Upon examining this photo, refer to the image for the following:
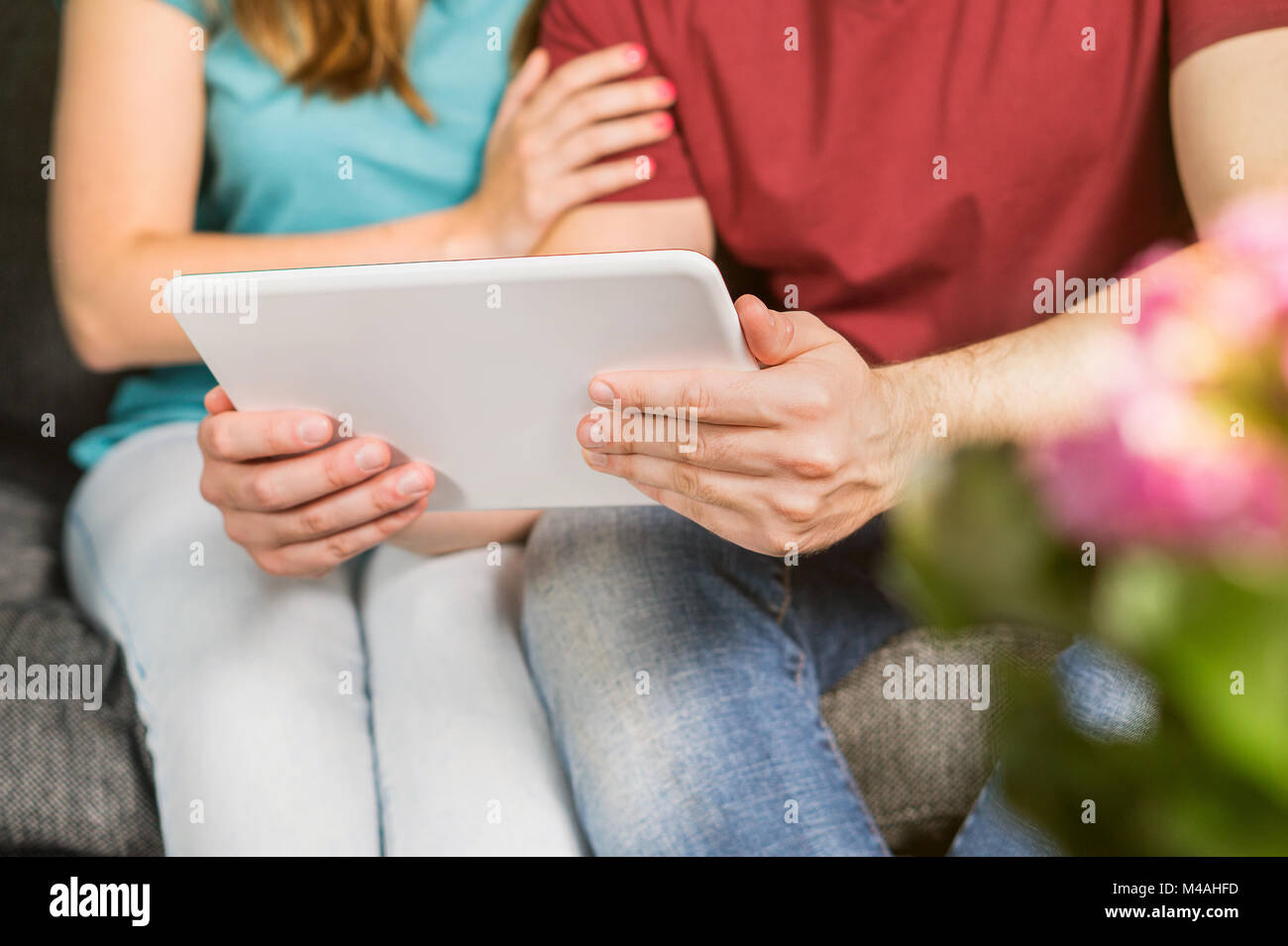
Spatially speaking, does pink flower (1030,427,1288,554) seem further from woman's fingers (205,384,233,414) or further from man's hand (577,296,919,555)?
woman's fingers (205,384,233,414)

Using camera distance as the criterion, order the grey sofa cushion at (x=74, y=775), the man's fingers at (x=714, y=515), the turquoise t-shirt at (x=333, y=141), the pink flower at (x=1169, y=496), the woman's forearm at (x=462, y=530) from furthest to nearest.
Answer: the turquoise t-shirt at (x=333, y=141), the woman's forearm at (x=462, y=530), the grey sofa cushion at (x=74, y=775), the man's fingers at (x=714, y=515), the pink flower at (x=1169, y=496)

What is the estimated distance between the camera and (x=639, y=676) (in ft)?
2.57

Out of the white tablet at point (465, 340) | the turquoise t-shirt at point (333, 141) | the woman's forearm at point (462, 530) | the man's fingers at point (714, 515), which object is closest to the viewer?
the white tablet at point (465, 340)

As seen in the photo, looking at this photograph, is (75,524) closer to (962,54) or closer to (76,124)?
(76,124)

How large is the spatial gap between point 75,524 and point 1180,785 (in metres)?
1.06

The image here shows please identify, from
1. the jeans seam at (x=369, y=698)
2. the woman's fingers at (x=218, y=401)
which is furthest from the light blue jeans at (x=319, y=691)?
the woman's fingers at (x=218, y=401)

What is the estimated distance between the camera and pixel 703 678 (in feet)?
2.56

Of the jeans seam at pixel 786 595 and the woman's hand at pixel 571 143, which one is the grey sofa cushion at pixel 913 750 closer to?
the jeans seam at pixel 786 595

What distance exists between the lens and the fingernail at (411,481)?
720 mm

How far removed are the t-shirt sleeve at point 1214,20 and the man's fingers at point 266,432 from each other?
75 cm

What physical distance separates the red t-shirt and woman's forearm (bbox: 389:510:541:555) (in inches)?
13.5

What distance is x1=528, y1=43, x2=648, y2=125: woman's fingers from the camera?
3.21ft

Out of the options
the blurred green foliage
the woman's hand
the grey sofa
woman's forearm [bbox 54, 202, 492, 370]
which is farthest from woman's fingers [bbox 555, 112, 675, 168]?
the blurred green foliage
